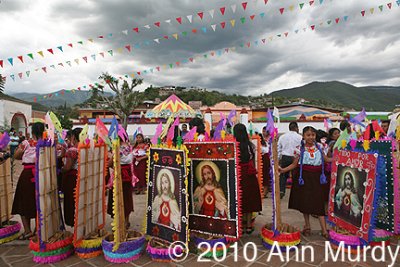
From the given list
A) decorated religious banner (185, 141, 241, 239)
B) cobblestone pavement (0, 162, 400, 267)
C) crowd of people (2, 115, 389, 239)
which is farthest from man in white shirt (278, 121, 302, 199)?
decorated religious banner (185, 141, 241, 239)

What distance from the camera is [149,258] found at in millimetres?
3299

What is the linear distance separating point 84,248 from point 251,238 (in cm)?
219

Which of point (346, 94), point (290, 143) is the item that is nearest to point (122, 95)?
point (290, 143)

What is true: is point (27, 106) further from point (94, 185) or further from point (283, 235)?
point (283, 235)

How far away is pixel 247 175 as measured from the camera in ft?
12.8

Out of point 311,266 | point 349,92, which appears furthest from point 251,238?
point 349,92

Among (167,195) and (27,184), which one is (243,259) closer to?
(167,195)

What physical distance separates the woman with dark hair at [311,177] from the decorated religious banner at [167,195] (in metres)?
1.48

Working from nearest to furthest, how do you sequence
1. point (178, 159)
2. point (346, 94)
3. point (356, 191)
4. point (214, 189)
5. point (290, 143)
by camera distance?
1. point (178, 159)
2. point (356, 191)
3. point (214, 189)
4. point (290, 143)
5. point (346, 94)

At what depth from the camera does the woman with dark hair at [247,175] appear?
→ 150 inches

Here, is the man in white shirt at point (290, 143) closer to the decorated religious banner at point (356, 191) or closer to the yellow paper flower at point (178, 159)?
the decorated religious banner at point (356, 191)

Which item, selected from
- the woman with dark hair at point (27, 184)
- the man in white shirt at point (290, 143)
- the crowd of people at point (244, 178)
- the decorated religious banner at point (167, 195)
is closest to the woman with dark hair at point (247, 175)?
the crowd of people at point (244, 178)

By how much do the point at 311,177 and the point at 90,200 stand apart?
2.92 meters

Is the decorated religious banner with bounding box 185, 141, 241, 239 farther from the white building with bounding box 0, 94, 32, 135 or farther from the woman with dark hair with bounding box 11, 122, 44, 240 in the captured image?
the white building with bounding box 0, 94, 32, 135
